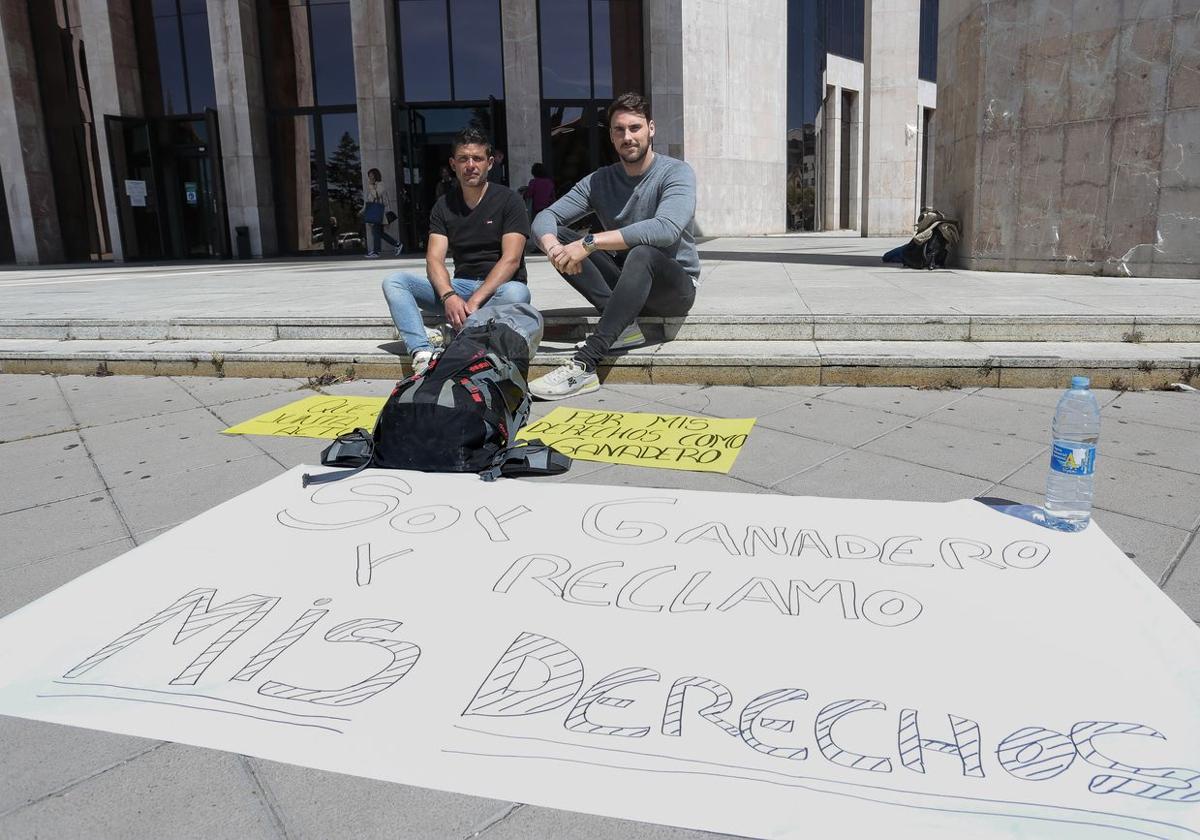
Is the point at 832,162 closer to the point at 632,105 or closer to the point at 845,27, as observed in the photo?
the point at 845,27

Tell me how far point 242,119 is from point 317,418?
1560cm

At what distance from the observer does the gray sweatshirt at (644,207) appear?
4344mm

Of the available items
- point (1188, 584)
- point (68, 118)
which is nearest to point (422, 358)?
point (1188, 584)

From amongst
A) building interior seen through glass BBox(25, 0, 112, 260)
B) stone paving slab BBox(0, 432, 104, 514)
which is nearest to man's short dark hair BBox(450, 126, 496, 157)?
stone paving slab BBox(0, 432, 104, 514)

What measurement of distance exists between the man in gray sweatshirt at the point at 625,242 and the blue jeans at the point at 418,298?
0.32 metres

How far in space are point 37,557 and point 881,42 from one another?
749 inches

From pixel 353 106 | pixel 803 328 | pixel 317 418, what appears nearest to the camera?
pixel 317 418

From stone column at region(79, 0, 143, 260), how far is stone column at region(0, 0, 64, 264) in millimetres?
1565

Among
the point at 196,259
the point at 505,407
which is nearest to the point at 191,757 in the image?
the point at 505,407

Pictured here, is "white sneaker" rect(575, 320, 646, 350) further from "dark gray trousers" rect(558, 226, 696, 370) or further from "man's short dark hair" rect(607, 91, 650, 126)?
"man's short dark hair" rect(607, 91, 650, 126)

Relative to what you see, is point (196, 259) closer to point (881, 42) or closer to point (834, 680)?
point (881, 42)

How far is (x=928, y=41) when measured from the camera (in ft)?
96.5

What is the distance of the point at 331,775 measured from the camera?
58.5 inches

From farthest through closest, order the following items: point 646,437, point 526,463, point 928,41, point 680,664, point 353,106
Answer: point 928,41 → point 353,106 → point 646,437 → point 526,463 → point 680,664
